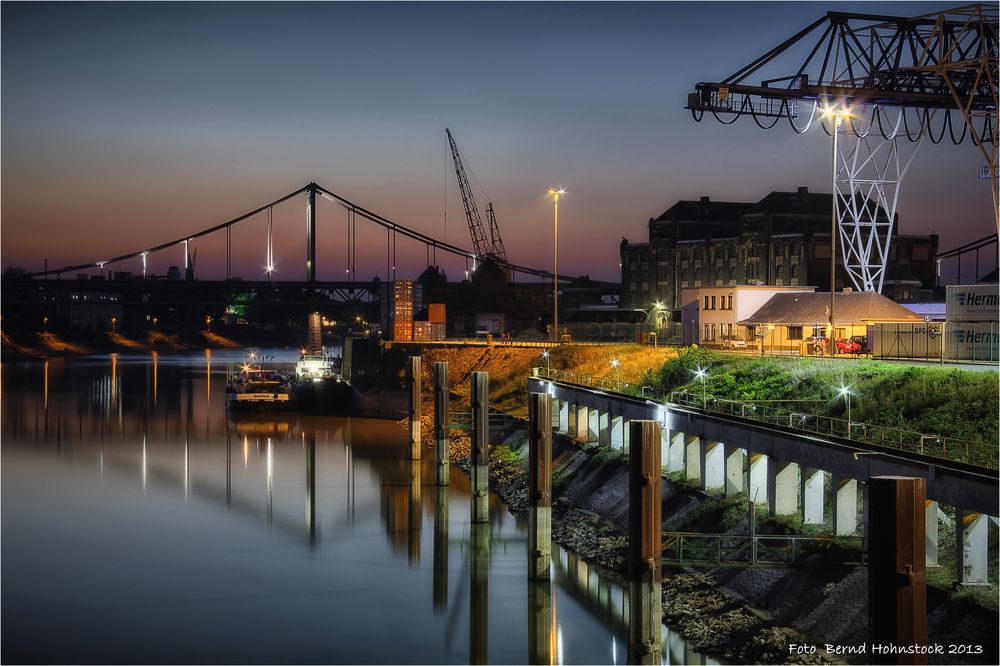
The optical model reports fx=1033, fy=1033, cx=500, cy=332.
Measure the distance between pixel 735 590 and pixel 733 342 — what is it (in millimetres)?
35194

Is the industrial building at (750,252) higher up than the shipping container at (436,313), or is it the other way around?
the industrial building at (750,252)

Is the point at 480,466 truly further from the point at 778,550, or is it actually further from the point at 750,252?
the point at 750,252

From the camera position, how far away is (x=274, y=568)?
30.1 metres

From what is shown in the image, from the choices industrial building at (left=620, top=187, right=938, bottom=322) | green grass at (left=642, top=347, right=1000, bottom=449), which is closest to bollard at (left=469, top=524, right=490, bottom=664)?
green grass at (left=642, top=347, right=1000, bottom=449)

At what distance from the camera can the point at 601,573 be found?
2670cm

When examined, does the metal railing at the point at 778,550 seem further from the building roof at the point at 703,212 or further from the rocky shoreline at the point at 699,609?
the building roof at the point at 703,212

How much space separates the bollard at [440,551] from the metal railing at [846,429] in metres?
7.95

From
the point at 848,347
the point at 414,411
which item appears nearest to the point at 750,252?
the point at 848,347

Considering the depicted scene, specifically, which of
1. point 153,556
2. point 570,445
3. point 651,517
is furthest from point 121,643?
point 570,445

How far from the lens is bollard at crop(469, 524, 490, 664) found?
23.3 m

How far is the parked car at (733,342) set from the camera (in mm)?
55422

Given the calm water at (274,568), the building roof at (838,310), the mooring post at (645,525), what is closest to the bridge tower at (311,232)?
the calm water at (274,568)

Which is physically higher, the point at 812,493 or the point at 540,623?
the point at 812,493

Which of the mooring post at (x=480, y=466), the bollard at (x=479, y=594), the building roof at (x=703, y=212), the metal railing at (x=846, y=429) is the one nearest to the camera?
the metal railing at (x=846, y=429)
